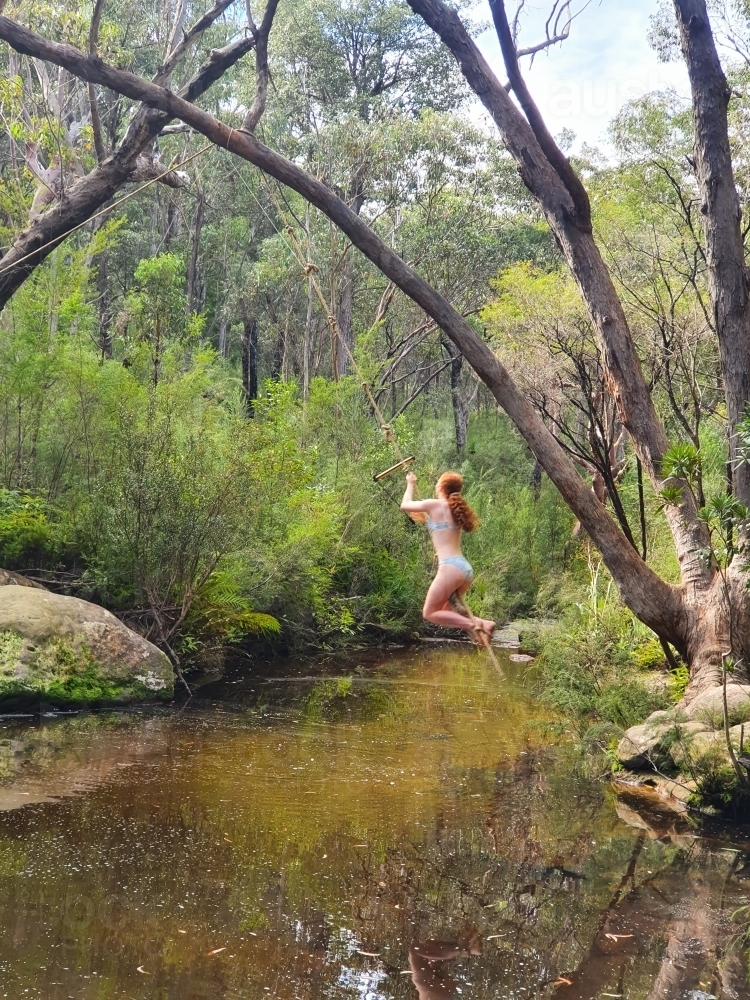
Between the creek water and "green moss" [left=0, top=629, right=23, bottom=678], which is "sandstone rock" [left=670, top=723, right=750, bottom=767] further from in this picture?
"green moss" [left=0, top=629, right=23, bottom=678]

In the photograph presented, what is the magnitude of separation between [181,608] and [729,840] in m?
6.46

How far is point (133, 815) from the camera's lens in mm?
6805

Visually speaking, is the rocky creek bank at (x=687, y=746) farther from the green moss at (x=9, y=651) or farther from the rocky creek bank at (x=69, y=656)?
the green moss at (x=9, y=651)

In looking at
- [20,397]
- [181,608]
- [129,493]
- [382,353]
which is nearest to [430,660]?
[181,608]

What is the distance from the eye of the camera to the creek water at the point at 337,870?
4.76 m

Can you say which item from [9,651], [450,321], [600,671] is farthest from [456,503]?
[9,651]

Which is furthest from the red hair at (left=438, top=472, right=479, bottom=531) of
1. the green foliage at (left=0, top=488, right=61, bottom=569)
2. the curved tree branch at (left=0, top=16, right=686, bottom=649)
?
the green foliage at (left=0, top=488, right=61, bottom=569)

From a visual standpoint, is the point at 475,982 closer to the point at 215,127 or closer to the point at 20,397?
the point at 215,127

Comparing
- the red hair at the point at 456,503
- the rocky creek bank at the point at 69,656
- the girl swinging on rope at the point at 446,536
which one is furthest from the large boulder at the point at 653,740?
the rocky creek bank at the point at 69,656

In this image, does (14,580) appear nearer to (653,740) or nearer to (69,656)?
(69,656)

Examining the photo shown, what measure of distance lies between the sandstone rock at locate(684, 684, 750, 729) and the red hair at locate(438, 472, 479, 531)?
2.56 m

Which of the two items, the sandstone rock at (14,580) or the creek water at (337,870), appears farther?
the sandstone rock at (14,580)

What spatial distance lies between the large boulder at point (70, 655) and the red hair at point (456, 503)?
4461 millimetres

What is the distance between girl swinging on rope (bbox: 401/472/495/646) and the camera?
24.0 ft
